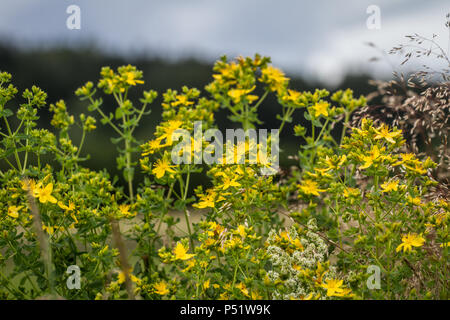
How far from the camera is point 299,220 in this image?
6.19 ft

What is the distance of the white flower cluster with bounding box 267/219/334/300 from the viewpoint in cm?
166

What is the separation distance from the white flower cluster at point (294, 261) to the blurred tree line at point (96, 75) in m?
5.72

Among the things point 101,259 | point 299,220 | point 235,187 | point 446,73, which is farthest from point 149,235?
point 446,73

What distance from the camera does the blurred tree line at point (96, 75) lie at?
8016 millimetres

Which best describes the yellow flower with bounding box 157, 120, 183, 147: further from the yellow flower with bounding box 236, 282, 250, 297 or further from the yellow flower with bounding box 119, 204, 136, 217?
the yellow flower with bounding box 236, 282, 250, 297

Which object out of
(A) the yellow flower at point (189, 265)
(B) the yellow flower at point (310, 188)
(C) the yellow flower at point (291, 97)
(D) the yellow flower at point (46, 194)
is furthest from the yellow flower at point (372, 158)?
(D) the yellow flower at point (46, 194)

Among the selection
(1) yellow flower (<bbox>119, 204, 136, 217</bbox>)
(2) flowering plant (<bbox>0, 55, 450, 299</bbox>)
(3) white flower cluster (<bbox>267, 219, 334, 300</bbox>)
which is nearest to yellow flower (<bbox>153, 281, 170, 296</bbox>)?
(2) flowering plant (<bbox>0, 55, 450, 299</bbox>)

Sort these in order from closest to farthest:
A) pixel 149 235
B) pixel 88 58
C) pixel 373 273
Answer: pixel 373 273
pixel 149 235
pixel 88 58

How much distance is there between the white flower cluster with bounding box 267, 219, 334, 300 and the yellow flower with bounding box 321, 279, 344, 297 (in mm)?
78

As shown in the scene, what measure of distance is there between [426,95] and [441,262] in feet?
2.66

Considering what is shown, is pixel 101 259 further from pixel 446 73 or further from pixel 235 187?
pixel 446 73

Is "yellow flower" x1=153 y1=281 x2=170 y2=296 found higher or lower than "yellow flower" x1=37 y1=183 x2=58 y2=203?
lower

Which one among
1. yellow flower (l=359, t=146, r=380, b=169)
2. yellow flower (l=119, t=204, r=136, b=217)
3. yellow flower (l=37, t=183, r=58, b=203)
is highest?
yellow flower (l=359, t=146, r=380, b=169)

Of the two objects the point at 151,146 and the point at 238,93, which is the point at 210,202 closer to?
the point at 151,146
